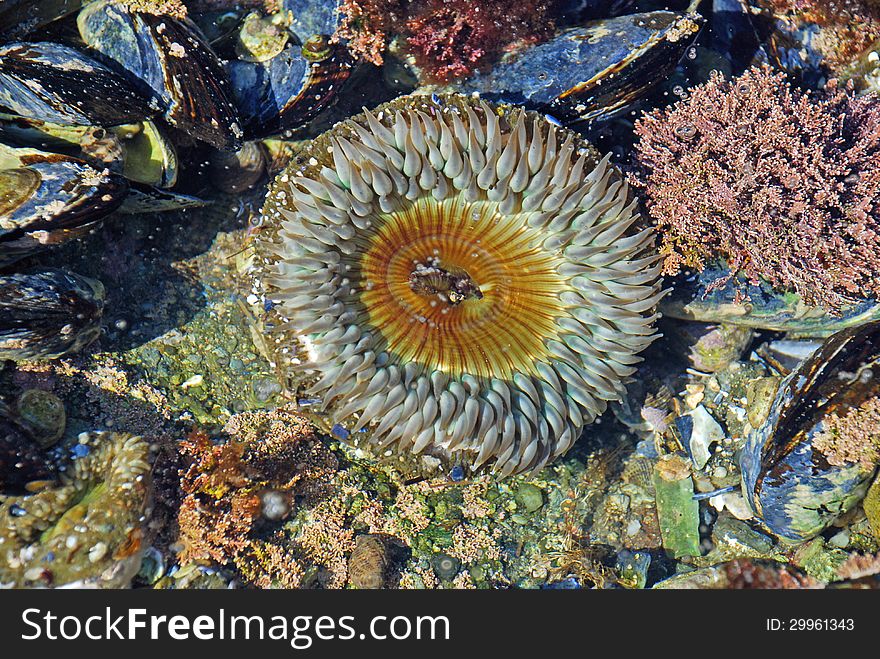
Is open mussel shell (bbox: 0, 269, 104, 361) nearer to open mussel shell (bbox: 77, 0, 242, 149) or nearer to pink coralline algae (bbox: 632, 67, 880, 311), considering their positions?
open mussel shell (bbox: 77, 0, 242, 149)

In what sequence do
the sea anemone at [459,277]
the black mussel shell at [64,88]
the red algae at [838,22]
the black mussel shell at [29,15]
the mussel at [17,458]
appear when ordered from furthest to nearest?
1. the red algae at [838,22]
2. the black mussel shell at [29,15]
3. the black mussel shell at [64,88]
4. the mussel at [17,458]
5. the sea anemone at [459,277]

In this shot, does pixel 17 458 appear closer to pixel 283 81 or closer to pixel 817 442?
pixel 283 81

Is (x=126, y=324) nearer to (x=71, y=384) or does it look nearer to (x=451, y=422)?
(x=71, y=384)

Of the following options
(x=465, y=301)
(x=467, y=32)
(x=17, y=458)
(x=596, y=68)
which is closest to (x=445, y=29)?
(x=467, y=32)

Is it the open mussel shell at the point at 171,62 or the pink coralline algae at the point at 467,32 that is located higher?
the pink coralline algae at the point at 467,32

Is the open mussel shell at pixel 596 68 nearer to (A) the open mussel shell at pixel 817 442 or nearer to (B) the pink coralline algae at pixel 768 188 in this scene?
(B) the pink coralline algae at pixel 768 188

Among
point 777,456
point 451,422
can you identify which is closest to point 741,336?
point 777,456
